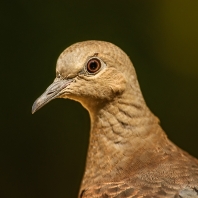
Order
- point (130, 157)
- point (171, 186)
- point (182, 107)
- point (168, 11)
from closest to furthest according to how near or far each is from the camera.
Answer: point (171, 186)
point (130, 157)
point (168, 11)
point (182, 107)

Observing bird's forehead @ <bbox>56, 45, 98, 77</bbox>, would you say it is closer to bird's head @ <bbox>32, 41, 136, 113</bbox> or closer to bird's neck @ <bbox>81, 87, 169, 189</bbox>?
bird's head @ <bbox>32, 41, 136, 113</bbox>

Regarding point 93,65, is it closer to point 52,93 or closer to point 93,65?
point 93,65

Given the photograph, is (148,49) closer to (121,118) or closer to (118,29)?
(118,29)

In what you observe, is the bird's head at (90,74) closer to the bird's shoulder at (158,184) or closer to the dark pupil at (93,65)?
the dark pupil at (93,65)

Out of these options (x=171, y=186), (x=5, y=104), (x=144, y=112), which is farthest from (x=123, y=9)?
(x=171, y=186)

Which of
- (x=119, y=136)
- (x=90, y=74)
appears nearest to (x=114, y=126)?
(x=119, y=136)

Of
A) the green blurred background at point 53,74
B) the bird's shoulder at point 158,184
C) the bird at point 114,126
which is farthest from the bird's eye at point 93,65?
the green blurred background at point 53,74

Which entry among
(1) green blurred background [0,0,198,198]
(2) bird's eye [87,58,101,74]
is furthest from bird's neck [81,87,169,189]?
(1) green blurred background [0,0,198,198]
